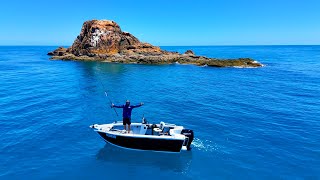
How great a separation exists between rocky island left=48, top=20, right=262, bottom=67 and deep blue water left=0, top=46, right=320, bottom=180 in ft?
114

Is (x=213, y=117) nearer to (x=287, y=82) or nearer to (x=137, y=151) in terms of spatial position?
(x=137, y=151)

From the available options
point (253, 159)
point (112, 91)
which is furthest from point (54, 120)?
point (253, 159)

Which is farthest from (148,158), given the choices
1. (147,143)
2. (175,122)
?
(175,122)

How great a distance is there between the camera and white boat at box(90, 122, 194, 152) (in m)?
16.7

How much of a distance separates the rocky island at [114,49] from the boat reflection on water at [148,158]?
56243 mm

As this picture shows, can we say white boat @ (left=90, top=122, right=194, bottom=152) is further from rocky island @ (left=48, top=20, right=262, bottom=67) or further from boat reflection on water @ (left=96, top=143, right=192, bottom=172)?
rocky island @ (left=48, top=20, right=262, bottom=67)

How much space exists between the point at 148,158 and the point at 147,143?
948 mm

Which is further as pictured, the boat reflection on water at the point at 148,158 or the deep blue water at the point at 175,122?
the boat reflection on water at the point at 148,158

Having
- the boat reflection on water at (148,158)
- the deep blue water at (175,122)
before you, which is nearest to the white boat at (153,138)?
the boat reflection on water at (148,158)

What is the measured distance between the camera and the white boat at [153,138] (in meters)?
16.7

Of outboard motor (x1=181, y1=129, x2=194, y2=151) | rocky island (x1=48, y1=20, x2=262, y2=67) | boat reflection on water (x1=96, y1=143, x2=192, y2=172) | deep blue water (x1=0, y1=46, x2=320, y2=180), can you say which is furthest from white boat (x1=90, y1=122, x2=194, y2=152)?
rocky island (x1=48, y1=20, x2=262, y2=67)

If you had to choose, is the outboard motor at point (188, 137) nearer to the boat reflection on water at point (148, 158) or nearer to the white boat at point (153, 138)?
the white boat at point (153, 138)

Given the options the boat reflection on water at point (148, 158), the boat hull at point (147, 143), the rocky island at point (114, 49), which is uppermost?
the rocky island at point (114, 49)

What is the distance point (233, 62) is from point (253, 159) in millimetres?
55882
